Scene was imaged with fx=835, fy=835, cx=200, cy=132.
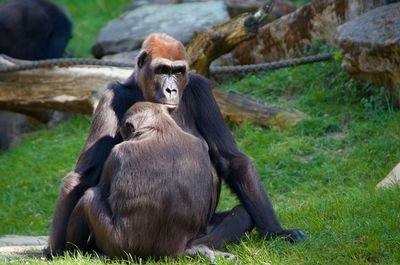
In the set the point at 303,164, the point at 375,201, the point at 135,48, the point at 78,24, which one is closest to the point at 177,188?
the point at 375,201

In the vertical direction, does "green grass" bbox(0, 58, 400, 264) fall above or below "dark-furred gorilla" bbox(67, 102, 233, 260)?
below

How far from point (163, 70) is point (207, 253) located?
1.26 meters

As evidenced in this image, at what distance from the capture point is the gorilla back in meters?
5.03

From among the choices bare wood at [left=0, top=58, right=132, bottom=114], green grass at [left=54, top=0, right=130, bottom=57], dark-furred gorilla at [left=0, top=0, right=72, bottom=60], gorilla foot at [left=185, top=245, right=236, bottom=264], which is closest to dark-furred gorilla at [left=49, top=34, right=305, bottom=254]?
gorilla foot at [left=185, top=245, right=236, bottom=264]

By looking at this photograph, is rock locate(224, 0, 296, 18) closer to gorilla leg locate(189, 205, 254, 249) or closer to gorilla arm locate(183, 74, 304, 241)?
gorilla arm locate(183, 74, 304, 241)

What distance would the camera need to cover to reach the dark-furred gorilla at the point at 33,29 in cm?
1284

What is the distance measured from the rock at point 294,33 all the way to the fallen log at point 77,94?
5.08ft

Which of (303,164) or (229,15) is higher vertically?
(229,15)

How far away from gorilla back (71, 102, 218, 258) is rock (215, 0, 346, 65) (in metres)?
5.07

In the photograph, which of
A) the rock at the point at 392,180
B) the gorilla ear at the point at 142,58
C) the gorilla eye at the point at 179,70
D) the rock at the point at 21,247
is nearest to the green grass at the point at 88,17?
the rock at the point at 21,247

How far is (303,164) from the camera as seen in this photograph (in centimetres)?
814

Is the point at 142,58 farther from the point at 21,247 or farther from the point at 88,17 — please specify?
the point at 88,17

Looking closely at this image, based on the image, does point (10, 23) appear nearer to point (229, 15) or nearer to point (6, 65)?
point (229, 15)

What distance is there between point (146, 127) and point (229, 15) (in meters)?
7.76
